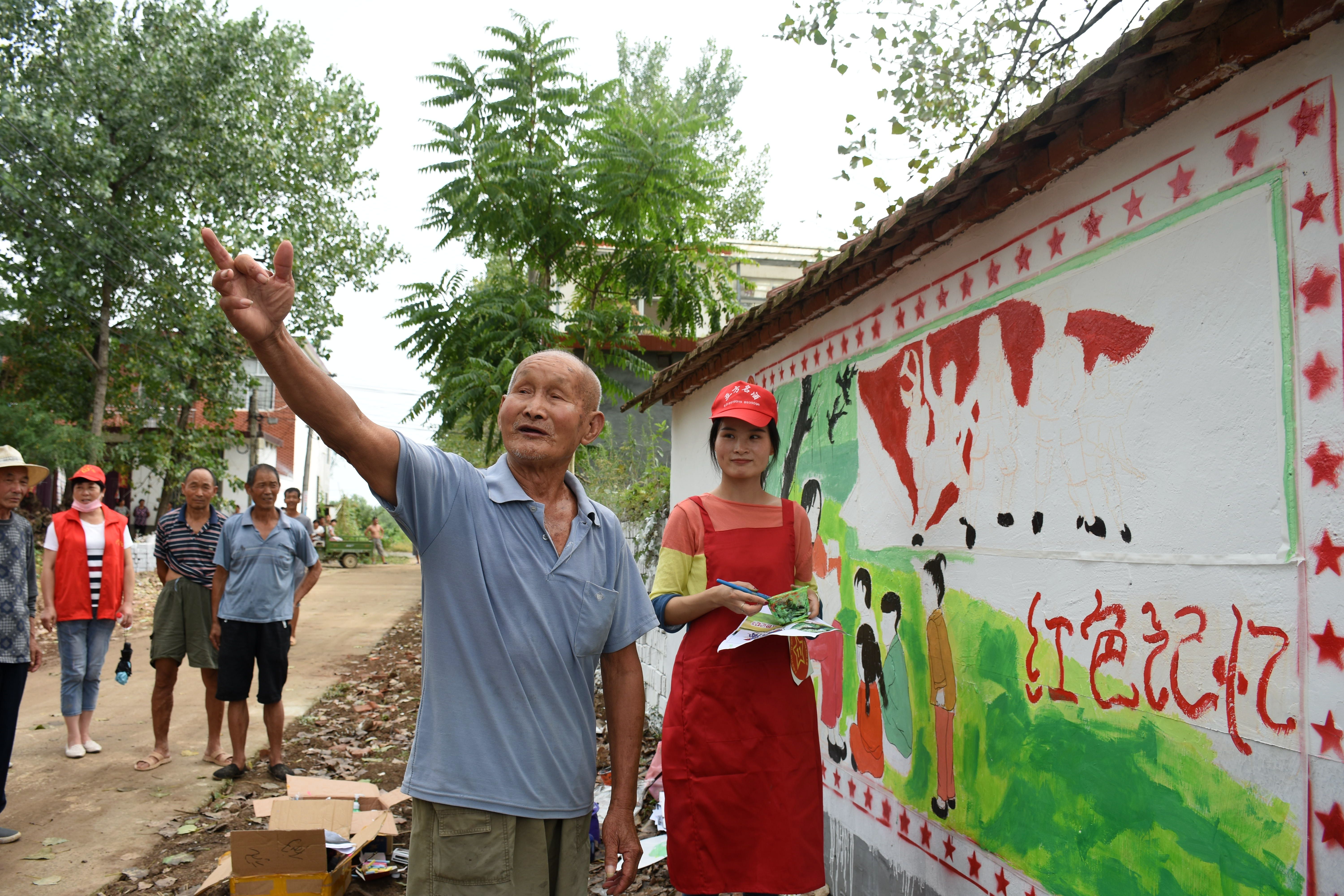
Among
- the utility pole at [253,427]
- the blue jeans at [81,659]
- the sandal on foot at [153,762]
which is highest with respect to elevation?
the utility pole at [253,427]

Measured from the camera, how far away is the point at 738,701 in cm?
356

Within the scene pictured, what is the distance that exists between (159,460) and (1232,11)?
79.4 ft

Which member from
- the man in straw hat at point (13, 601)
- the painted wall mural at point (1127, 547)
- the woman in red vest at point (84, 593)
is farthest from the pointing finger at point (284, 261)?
the woman in red vest at point (84, 593)

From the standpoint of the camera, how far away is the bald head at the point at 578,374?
9.55ft

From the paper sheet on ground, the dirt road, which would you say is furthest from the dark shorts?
the paper sheet on ground

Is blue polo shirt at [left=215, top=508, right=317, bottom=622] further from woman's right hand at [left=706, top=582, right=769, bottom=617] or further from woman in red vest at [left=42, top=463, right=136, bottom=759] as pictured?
woman's right hand at [left=706, top=582, right=769, bottom=617]

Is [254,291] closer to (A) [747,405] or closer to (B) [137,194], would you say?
(A) [747,405]

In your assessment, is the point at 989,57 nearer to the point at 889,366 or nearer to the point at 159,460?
the point at 889,366

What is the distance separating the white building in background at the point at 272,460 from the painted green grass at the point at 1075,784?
20973 millimetres

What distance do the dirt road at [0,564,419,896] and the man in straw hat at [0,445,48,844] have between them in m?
0.36

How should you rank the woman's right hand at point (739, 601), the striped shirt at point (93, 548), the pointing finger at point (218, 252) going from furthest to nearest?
the striped shirt at point (93, 548), the woman's right hand at point (739, 601), the pointing finger at point (218, 252)

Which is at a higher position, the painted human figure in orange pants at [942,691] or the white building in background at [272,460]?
the white building in background at [272,460]

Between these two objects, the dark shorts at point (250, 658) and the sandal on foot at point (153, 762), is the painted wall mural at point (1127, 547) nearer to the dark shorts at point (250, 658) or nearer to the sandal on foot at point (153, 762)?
the dark shorts at point (250, 658)

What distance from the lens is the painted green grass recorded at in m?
2.32
